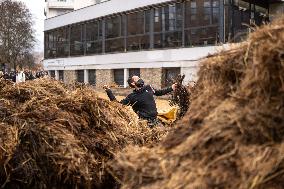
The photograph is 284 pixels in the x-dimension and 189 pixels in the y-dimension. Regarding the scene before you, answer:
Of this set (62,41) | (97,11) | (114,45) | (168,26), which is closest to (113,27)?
(114,45)

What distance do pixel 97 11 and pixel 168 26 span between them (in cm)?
1027

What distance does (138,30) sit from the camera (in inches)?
1463

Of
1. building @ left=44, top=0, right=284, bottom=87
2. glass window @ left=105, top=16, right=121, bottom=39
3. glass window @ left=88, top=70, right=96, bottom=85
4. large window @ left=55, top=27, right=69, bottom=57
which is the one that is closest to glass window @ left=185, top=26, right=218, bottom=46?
building @ left=44, top=0, right=284, bottom=87

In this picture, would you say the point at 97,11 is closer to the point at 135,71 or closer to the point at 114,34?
the point at 114,34

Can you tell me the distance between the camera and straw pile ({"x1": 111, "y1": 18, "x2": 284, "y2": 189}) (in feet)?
9.74

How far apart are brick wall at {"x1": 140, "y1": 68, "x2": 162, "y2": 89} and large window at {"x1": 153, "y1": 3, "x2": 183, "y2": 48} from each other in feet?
5.18

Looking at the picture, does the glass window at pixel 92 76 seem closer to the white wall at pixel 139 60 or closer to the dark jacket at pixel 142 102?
the white wall at pixel 139 60

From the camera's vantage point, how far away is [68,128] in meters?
5.59

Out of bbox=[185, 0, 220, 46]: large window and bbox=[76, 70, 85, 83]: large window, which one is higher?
bbox=[185, 0, 220, 46]: large window

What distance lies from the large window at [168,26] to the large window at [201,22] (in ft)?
2.51

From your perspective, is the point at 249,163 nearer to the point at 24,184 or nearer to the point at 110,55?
the point at 24,184

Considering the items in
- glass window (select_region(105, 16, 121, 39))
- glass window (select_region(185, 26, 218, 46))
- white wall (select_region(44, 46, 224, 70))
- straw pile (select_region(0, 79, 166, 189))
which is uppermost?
glass window (select_region(105, 16, 121, 39))

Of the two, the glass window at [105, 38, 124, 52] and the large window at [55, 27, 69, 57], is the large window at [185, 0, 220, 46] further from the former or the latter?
the large window at [55, 27, 69, 57]

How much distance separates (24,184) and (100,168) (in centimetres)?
79
